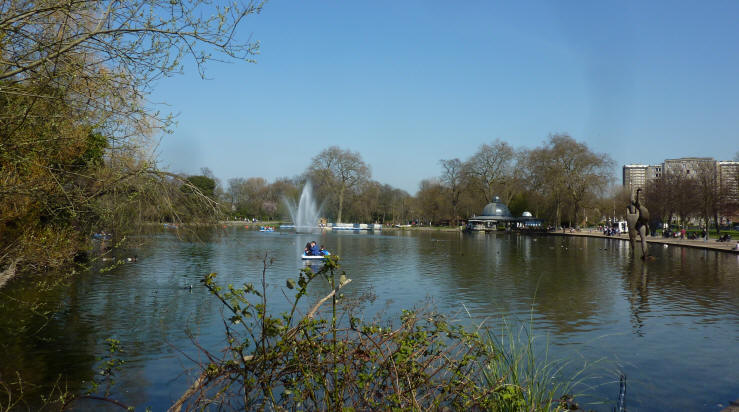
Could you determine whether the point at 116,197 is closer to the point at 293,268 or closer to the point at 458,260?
the point at 293,268

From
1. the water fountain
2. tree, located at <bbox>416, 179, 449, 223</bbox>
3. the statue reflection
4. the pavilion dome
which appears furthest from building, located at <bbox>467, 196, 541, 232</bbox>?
the statue reflection

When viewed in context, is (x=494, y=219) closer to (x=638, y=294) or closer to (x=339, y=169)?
(x=339, y=169)

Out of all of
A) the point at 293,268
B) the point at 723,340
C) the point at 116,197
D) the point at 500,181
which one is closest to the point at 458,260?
the point at 293,268

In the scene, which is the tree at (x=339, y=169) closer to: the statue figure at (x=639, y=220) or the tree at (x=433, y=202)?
the tree at (x=433, y=202)

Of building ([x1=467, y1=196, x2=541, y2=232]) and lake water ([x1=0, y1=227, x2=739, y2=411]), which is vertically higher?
building ([x1=467, y1=196, x2=541, y2=232])

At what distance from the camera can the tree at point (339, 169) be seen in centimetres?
8312

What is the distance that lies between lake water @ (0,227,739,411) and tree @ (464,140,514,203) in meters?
54.9

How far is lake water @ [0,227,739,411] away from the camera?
9.19 m

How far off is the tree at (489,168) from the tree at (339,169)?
16.6 meters

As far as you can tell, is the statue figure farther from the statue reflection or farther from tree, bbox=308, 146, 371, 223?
tree, bbox=308, 146, 371, 223

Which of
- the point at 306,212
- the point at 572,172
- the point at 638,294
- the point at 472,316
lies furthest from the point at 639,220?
the point at 306,212

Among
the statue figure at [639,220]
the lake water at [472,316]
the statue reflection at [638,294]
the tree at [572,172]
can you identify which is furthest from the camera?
the tree at [572,172]

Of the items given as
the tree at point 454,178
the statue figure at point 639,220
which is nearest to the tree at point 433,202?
the tree at point 454,178

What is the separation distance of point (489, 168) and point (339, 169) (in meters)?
23.5
